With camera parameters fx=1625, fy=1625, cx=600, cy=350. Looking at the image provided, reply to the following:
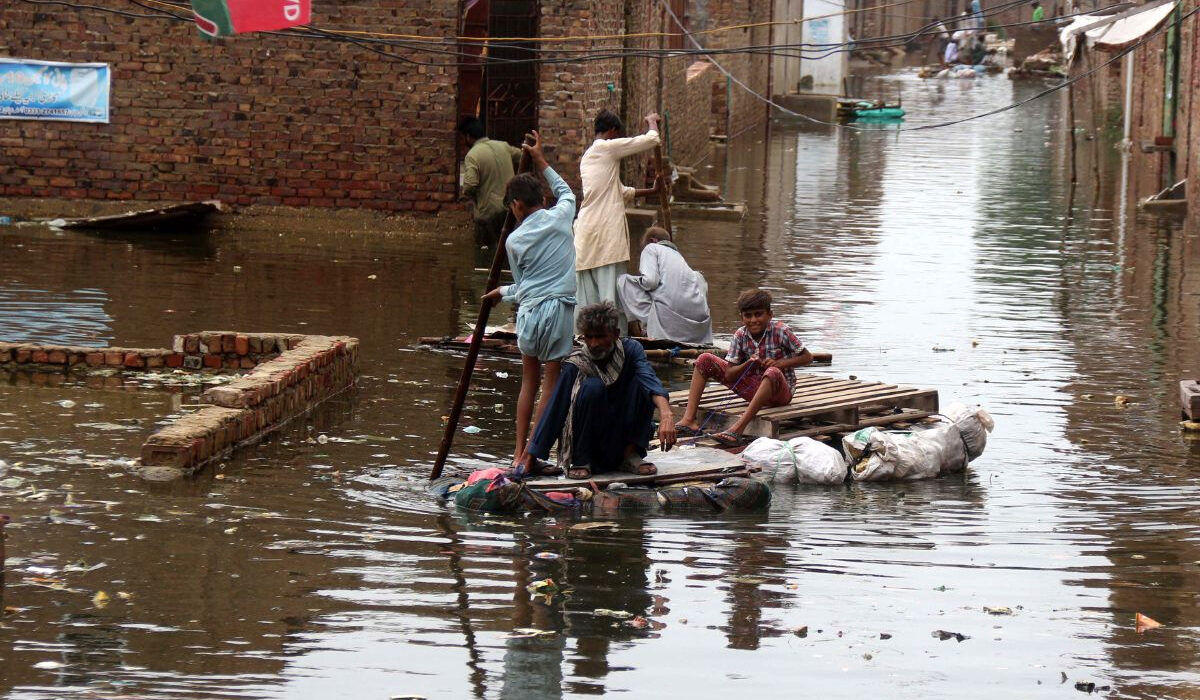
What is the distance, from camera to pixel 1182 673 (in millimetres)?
5523

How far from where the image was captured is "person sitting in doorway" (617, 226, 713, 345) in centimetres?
1167

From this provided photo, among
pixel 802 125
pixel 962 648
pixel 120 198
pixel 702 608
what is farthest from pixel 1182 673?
pixel 802 125

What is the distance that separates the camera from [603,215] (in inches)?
461

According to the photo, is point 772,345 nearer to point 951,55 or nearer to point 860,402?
point 860,402

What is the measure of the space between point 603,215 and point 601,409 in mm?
4165

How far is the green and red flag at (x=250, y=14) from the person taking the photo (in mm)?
11688

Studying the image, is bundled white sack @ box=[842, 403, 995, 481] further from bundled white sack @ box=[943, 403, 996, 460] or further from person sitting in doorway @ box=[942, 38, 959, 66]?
person sitting in doorway @ box=[942, 38, 959, 66]

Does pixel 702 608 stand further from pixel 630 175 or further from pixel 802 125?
pixel 802 125

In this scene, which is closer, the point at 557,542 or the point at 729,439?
the point at 557,542

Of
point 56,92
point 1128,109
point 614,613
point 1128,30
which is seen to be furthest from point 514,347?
point 1128,109

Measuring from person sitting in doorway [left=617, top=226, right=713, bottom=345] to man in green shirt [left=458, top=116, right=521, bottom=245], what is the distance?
3.23 metres

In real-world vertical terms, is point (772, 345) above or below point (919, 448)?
above

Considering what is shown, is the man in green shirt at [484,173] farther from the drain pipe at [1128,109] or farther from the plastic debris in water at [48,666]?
the drain pipe at [1128,109]

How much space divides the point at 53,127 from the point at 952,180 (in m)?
13.3
